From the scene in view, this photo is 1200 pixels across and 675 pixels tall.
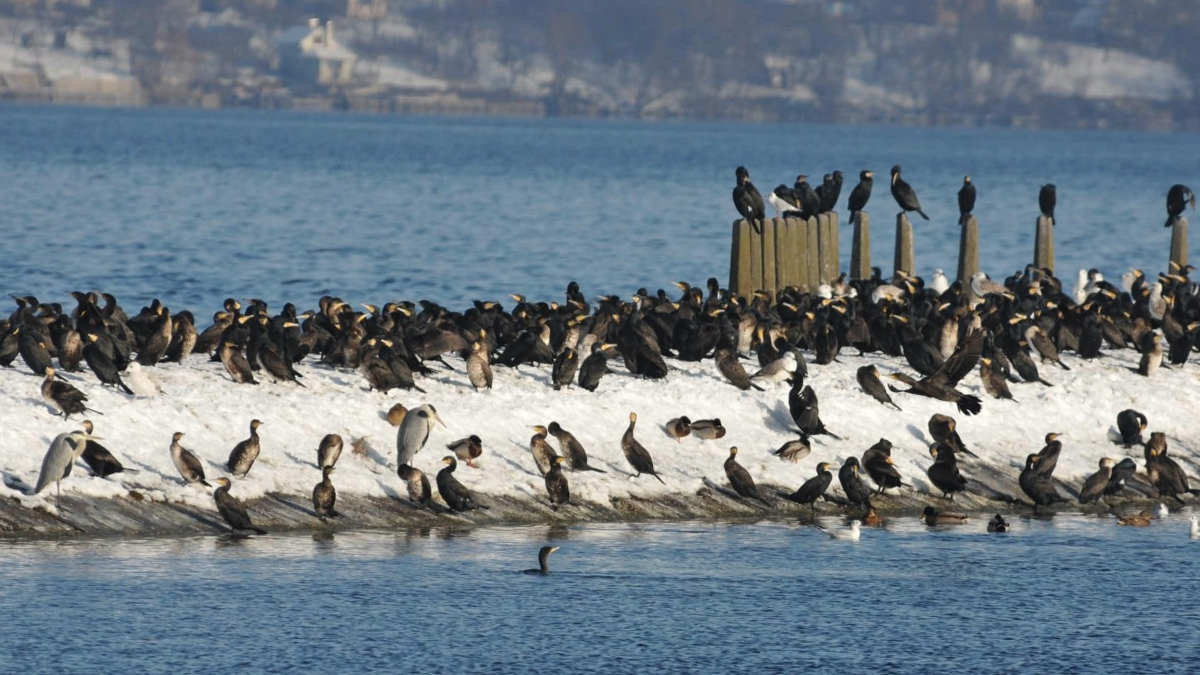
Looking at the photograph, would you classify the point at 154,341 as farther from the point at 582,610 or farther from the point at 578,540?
the point at 582,610

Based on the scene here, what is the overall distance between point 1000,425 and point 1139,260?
38.8 m

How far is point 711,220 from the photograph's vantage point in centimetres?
7662

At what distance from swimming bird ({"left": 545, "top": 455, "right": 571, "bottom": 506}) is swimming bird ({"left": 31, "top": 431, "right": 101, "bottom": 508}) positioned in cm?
450

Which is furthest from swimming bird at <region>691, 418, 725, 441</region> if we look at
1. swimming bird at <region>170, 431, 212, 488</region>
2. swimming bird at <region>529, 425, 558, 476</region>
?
swimming bird at <region>170, 431, 212, 488</region>

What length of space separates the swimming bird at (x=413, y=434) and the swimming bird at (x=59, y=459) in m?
3.17

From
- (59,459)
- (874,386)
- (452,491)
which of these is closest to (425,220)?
(874,386)

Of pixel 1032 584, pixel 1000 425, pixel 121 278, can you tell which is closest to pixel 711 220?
pixel 121 278

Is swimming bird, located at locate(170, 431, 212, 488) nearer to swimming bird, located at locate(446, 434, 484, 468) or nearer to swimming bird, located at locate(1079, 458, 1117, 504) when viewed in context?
swimming bird, located at locate(446, 434, 484, 468)

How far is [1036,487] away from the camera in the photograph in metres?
19.9

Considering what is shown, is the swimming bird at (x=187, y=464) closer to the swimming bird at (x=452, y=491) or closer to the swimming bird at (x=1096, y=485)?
the swimming bird at (x=452, y=491)

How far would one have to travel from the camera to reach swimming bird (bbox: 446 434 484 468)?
19.0 metres

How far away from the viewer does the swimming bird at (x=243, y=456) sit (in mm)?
18016

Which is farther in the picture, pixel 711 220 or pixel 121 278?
pixel 711 220

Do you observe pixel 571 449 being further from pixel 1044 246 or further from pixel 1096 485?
pixel 1044 246
